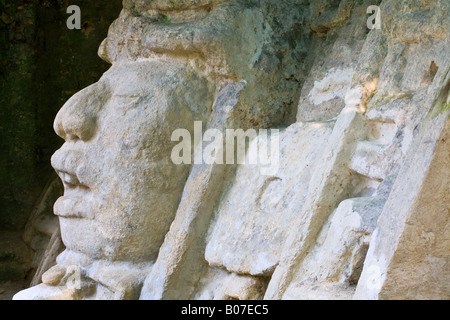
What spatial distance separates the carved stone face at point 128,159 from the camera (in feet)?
8.78

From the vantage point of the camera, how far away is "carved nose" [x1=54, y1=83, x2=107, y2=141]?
9.14 feet

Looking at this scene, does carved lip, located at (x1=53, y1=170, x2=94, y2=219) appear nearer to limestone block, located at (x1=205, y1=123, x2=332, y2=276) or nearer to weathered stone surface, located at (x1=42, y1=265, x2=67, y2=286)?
weathered stone surface, located at (x1=42, y1=265, x2=67, y2=286)

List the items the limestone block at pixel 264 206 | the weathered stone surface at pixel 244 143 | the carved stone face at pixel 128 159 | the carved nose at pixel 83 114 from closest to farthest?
the weathered stone surface at pixel 244 143 < the limestone block at pixel 264 206 < the carved stone face at pixel 128 159 < the carved nose at pixel 83 114

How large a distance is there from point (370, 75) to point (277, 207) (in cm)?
53

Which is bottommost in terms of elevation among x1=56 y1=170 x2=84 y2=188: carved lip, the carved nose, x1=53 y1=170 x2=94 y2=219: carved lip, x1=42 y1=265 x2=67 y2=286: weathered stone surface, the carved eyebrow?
x1=42 y1=265 x2=67 y2=286: weathered stone surface

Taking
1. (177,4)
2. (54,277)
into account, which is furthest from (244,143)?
(54,277)

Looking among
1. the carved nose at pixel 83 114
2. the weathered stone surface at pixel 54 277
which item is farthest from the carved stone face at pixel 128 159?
the weathered stone surface at pixel 54 277

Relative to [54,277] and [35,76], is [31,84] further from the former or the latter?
[54,277]

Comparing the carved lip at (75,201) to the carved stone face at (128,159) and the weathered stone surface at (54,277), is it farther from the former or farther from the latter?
the weathered stone surface at (54,277)

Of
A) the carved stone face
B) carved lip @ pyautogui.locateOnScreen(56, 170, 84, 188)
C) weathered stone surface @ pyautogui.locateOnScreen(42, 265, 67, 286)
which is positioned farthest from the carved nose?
weathered stone surface @ pyautogui.locateOnScreen(42, 265, 67, 286)

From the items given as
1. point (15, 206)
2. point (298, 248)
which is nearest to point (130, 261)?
point (298, 248)

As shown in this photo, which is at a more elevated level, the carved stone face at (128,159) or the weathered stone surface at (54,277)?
→ the carved stone face at (128,159)

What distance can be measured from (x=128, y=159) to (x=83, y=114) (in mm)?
283
